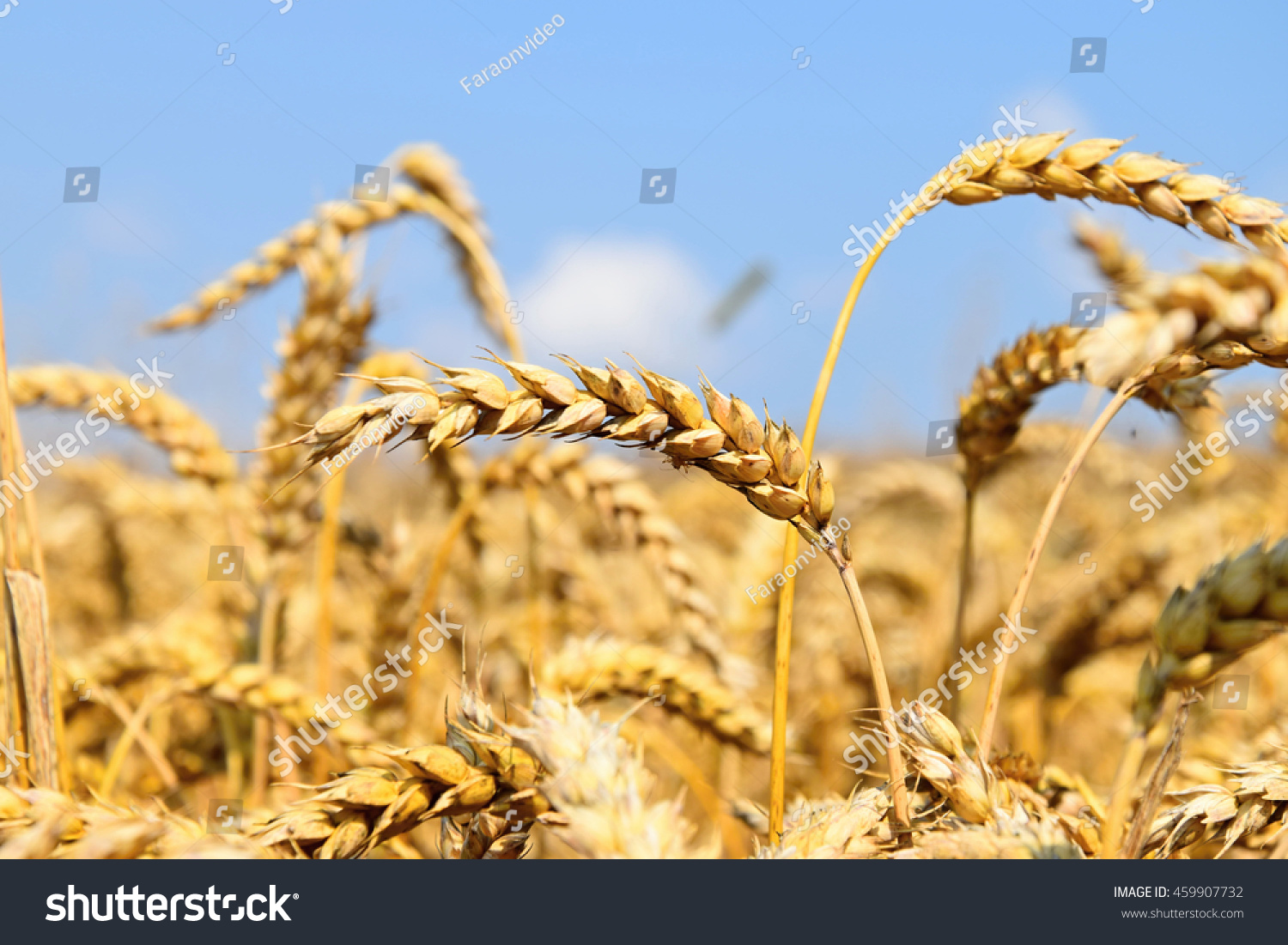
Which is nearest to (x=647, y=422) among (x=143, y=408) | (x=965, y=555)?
(x=965, y=555)

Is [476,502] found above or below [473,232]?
below

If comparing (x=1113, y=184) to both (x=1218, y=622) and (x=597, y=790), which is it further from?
(x=597, y=790)

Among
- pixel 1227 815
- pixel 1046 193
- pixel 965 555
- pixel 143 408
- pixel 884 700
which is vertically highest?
pixel 143 408

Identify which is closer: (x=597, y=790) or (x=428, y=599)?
(x=597, y=790)

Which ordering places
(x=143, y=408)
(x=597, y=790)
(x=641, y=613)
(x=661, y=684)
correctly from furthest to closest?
(x=641, y=613) < (x=143, y=408) < (x=661, y=684) < (x=597, y=790)

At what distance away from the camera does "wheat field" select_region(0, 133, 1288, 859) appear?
91 cm

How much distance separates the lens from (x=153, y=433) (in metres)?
2.53

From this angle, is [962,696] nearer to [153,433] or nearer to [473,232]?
[473,232]

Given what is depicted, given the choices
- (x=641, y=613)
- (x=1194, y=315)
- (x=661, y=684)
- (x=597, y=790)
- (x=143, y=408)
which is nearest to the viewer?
(x=1194, y=315)

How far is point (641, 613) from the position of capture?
4410mm

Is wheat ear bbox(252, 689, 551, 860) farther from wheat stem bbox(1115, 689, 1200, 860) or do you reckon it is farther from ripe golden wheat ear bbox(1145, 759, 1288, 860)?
ripe golden wheat ear bbox(1145, 759, 1288, 860)

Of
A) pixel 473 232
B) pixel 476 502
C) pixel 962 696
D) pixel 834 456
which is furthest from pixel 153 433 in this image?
pixel 834 456

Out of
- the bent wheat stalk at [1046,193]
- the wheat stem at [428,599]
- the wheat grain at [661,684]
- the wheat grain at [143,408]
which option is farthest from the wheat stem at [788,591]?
the wheat grain at [143,408]
